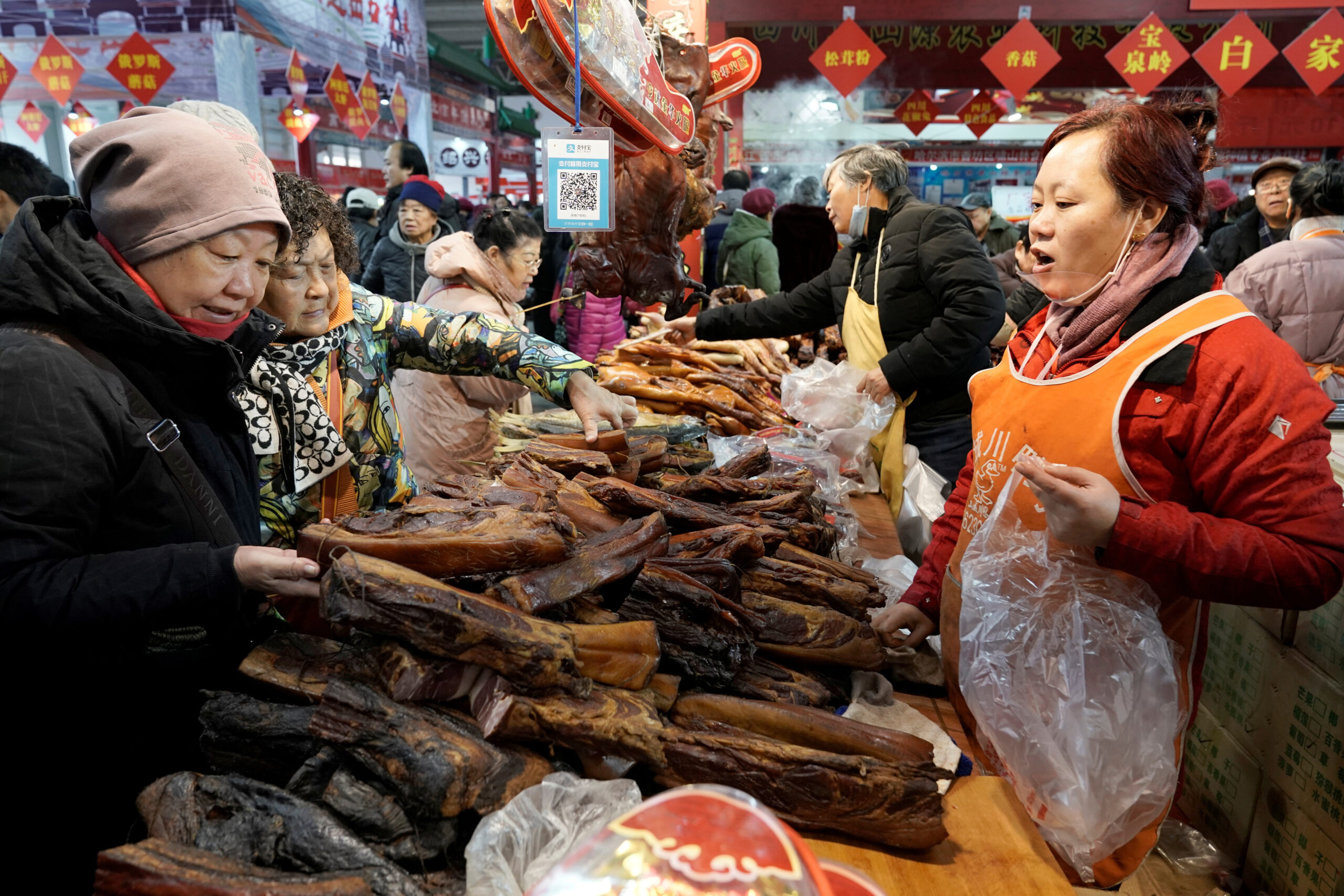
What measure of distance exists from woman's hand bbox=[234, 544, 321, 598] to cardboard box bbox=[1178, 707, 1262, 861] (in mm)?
2283

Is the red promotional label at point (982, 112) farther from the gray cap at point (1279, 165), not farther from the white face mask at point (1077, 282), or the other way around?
the white face mask at point (1077, 282)

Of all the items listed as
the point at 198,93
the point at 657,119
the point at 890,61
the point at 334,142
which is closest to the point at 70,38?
the point at 198,93

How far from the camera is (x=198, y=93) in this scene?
33.0 ft

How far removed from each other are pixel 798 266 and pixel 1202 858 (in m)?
5.90

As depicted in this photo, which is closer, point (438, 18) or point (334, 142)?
point (334, 142)

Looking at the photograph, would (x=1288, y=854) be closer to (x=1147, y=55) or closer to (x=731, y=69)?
(x=731, y=69)

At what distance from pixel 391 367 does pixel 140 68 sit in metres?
8.68

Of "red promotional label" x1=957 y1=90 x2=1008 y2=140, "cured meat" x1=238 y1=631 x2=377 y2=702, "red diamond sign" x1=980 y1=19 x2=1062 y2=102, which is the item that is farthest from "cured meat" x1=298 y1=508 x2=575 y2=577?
"red promotional label" x1=957 y1=90 x2=1008 y2=140

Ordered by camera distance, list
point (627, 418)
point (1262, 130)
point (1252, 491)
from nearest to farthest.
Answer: point (1252, 491)
point (627, 418)
point (1262, 130)

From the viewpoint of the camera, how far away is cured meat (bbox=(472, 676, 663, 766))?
107 cm

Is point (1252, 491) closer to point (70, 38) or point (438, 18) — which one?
point (70, 38)

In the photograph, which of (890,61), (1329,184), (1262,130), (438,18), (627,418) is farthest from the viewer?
(438,18)

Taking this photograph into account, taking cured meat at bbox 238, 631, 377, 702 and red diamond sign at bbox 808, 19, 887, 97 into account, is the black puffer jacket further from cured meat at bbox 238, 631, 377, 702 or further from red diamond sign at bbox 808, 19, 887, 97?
red diamond sign at bbox 808, 19, 887, 97

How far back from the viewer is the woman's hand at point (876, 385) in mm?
3223
